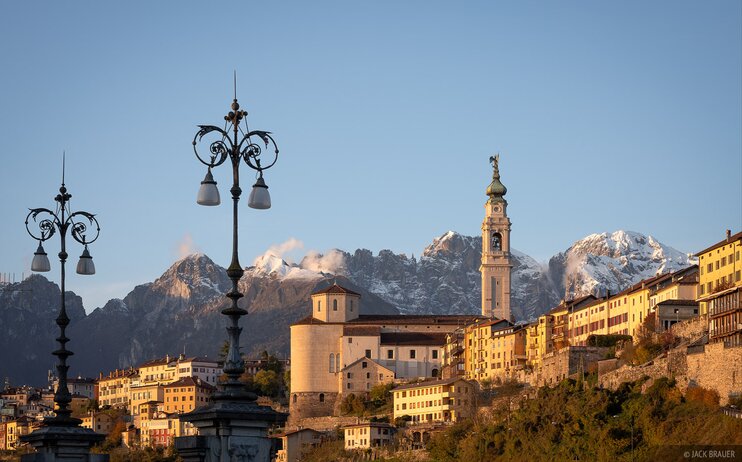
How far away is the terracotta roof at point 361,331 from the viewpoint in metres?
148

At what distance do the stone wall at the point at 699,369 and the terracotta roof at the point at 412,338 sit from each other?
Answer: 50599mm

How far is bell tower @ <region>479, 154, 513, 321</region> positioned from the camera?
16375 centimetres

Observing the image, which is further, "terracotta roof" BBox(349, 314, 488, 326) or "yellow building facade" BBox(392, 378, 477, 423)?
"terracotta roof" BBox(349, 314, 488, 326)

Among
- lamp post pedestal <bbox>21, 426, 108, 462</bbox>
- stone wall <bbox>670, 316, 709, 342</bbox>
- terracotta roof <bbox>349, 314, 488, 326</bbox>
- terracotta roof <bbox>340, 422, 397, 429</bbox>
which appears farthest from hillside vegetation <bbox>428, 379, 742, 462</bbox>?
lamp post pedestal <bbox>21, 426, 108, 462</bbox>

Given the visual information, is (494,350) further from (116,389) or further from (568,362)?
(116,389)

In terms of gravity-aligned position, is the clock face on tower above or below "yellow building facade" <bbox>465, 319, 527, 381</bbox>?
above

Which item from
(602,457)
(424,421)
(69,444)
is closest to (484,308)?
(424,421)

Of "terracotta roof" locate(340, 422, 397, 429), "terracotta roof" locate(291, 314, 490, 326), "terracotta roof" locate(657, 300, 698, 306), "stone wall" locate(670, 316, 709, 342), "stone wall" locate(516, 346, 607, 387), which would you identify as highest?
"terracotta roof" locate(291, 314, 490, 326)

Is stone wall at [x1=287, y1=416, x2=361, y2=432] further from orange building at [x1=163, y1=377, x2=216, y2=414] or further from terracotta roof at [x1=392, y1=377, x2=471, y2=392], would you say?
orange building at [x1=163, y1=377, x2=216, y2=414]

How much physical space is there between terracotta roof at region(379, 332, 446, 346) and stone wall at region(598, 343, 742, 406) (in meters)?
50.6

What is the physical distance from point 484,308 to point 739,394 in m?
77.1

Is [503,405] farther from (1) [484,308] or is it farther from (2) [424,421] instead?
(1) [484,308]

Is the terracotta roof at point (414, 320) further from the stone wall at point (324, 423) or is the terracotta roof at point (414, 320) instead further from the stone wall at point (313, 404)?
the stone wall at point (324, 423)

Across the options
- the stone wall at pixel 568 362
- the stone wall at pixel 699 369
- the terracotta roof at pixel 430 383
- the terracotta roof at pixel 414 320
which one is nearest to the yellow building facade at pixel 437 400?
the terracotta roof at pixel 430 383
